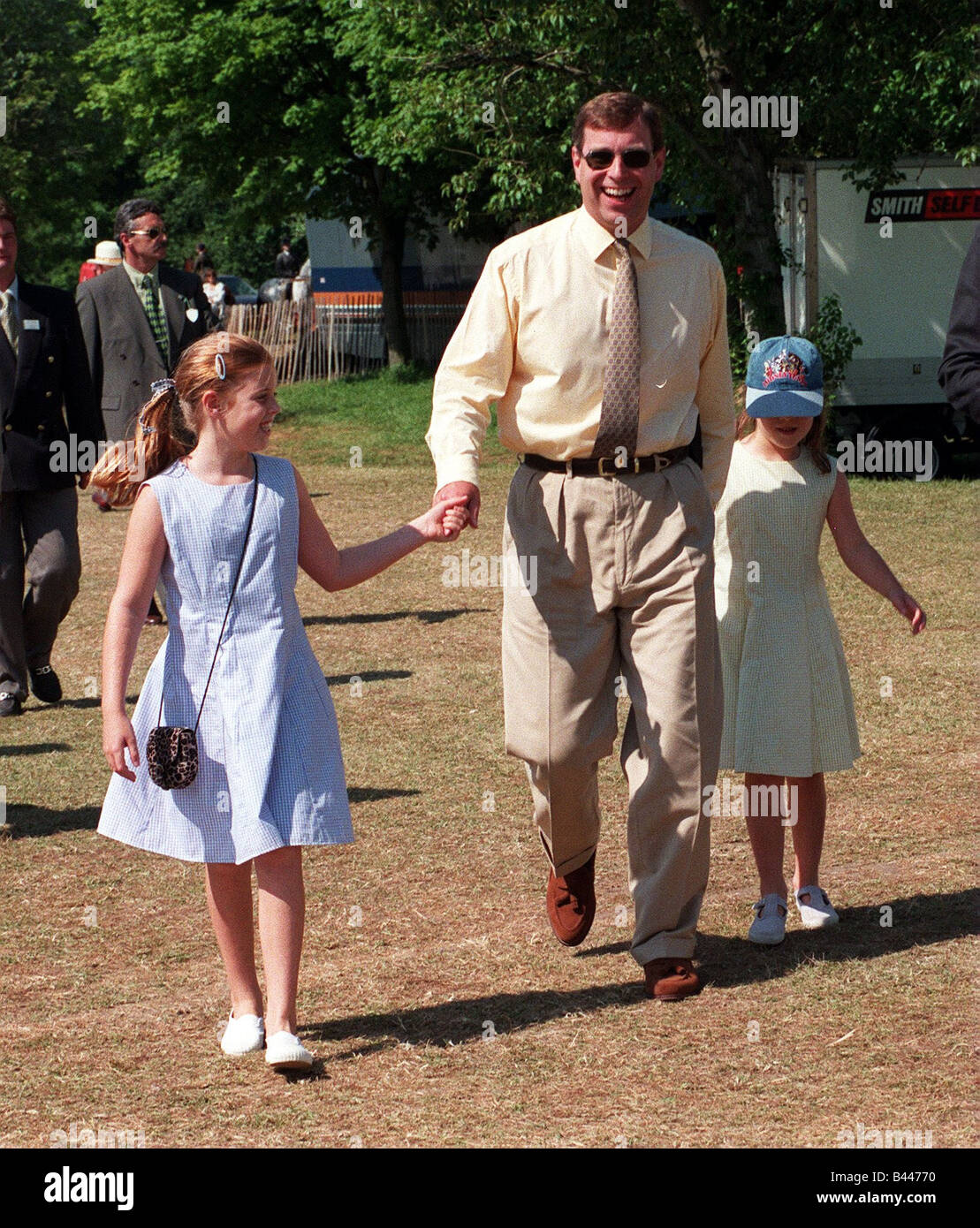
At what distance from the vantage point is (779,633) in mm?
5113

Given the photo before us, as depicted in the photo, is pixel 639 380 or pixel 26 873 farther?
pixel 26 873

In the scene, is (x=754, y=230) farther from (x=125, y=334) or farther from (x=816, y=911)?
(x=816, y=911)

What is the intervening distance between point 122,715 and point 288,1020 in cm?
82

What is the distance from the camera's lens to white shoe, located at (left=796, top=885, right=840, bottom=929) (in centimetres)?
516

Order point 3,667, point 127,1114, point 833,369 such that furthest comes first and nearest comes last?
point 833,369 < point 3,667 < point 127,1114

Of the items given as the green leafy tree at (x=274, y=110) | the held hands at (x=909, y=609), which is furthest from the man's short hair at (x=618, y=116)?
the green leafy tree at (x=274, y=110)

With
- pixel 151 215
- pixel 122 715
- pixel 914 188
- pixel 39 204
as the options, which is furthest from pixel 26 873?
pixel 39 204

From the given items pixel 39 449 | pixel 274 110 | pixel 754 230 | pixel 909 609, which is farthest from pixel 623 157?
pixel 274 110

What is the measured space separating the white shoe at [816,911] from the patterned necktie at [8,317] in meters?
4.76

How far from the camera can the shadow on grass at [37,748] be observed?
7.80 m

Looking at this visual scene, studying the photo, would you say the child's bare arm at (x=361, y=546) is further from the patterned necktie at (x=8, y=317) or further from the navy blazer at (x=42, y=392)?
the patterned necktie at (x=8, y=317)

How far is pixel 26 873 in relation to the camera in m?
6.06

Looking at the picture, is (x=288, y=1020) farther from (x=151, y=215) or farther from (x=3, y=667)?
(x=151, y=215)

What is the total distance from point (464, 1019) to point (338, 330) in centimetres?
3207
